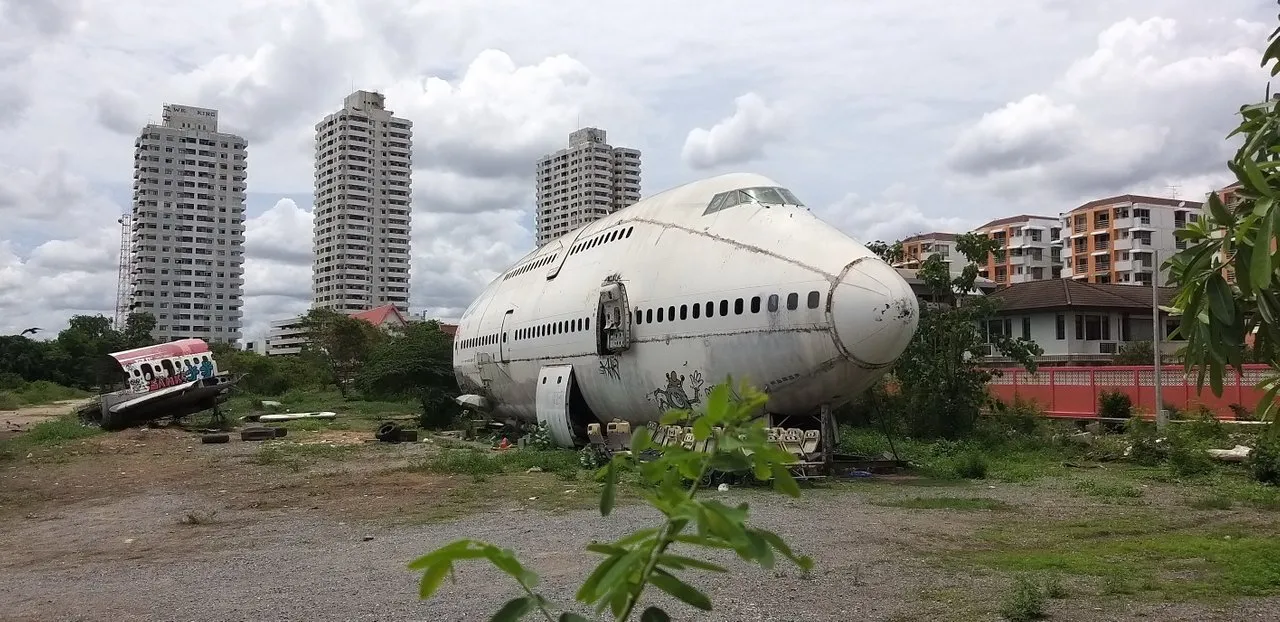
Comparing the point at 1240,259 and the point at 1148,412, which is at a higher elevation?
the point at 1240,259

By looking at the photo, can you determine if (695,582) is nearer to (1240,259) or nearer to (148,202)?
(1240,259)

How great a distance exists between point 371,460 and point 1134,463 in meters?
16.1

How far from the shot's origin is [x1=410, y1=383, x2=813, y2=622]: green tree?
5.81 ft

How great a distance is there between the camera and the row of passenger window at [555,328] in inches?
800

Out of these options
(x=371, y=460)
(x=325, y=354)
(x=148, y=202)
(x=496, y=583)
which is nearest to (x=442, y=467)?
(x=371, y=460)

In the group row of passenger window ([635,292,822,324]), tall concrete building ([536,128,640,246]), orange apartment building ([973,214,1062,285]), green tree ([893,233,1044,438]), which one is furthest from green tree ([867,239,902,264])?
tall concrete building ([536,128,640,246])

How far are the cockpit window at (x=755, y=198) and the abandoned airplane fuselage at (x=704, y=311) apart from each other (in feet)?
0.09

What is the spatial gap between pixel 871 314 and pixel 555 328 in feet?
30.9

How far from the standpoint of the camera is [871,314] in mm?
14305

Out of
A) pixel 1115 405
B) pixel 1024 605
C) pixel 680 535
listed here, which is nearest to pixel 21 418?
pixel 1115 405

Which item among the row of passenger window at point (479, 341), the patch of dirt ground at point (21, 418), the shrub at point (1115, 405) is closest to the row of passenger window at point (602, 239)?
the row of passenger window at point (479, 341)

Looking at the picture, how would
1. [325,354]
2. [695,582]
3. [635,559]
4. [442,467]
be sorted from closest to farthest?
[635,559] → [695,582] → [442,467] → [325,354]

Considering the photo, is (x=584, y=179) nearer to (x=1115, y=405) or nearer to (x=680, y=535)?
(x=1115, y=405)

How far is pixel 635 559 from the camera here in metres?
1.88
